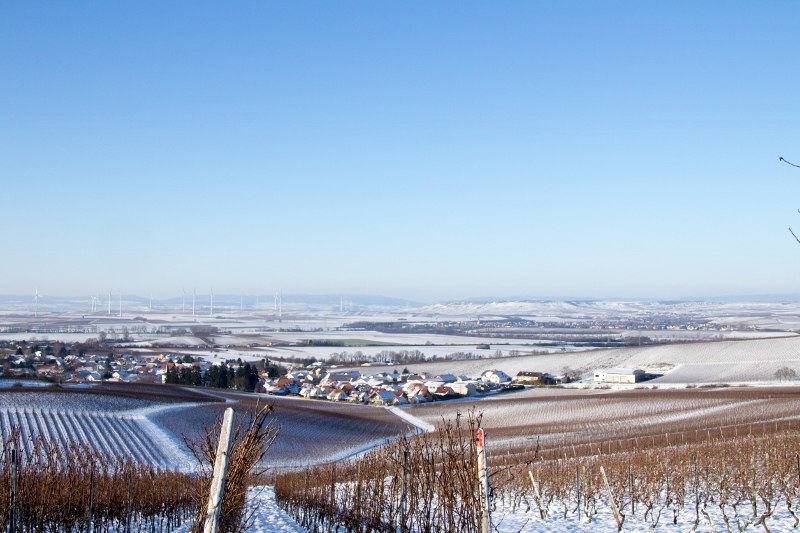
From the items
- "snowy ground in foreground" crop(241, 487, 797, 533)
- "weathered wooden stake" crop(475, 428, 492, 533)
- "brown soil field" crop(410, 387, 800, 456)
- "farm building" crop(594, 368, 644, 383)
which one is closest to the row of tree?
"brown soil field" crop(410, 387, 800, 456)

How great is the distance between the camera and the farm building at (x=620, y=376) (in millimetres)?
58906

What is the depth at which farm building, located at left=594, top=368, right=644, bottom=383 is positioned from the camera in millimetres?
58906

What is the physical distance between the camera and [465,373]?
6931cm

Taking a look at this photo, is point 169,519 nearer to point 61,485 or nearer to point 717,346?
point 61,485

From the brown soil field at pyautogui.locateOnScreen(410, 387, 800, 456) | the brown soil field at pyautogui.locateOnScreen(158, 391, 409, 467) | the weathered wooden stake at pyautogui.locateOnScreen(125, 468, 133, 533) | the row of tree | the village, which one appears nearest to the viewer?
the weathered wooden stake at pyautogui.locateOnScreen(125, 468, 133, 533)

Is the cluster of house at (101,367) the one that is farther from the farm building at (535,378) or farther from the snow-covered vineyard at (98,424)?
the farm building at (535,378)

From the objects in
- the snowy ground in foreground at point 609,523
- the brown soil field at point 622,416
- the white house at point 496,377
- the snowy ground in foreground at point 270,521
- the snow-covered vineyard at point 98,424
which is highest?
the snowy ground in foreground at point 609,523

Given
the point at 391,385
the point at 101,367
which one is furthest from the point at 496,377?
the point at 101,367

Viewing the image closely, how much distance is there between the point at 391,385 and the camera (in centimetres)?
5894

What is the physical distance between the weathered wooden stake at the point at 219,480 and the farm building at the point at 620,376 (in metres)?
57.0

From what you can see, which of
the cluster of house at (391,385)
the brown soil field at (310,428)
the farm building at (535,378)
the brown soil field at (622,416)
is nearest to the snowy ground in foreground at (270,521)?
the brown soil field at (622,416)

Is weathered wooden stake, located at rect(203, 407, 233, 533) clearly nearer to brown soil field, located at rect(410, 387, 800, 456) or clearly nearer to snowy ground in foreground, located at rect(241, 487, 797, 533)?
snowy ground in foreground, located at rect(241, 487, 797, 533)

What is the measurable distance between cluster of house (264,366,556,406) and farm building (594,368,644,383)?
371cm

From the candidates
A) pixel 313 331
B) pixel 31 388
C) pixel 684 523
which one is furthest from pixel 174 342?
pixel 684 523
